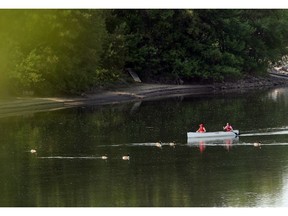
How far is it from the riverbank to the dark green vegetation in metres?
1.17

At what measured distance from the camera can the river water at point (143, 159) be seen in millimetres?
39375

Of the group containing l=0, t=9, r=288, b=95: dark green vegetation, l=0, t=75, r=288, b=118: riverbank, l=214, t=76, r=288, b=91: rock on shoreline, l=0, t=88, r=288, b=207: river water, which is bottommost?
l=0, t=88, r=288, b=207: river water

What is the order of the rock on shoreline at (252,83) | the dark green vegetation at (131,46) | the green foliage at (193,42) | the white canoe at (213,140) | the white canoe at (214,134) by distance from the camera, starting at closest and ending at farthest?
the white canoe at (213,140)
the white canoe at (214,134)
the dark green vegetation at (131,46)
the green foliage at (193,42)
the rock on shoreline at (252,83)

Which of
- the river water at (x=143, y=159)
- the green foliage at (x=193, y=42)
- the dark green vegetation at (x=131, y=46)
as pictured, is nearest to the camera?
the river water at (x=143, y=159)

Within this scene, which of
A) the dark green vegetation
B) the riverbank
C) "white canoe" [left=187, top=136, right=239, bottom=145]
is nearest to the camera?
"white canoe" [left=187, top=136, right=239, bottom=145]

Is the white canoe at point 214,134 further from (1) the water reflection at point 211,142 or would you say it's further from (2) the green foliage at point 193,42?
(2) the green foliage at point 193,42

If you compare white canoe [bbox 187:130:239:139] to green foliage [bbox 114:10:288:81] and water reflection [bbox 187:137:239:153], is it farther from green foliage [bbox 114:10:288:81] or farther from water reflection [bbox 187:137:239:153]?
green foliage [bbox 114:10:288:81]

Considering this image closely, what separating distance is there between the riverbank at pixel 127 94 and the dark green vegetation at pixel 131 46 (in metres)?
1.17

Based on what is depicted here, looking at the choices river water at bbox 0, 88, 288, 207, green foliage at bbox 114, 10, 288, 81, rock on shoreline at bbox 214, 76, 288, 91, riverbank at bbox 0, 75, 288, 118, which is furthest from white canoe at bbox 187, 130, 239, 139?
rock on shoreline at bbox 214, 76, 288, 91

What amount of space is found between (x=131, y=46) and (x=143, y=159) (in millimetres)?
42592

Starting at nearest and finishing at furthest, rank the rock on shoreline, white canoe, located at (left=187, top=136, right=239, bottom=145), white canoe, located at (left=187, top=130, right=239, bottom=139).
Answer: white canoe, located at (left=187, top=136, right=239, bottom=145) < white canoe, located at (left=187, top=130, right=239, bottom=139) < the rock on shoreline

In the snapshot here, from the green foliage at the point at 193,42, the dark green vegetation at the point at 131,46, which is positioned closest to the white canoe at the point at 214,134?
the dark green vegetation at the point at 131,46

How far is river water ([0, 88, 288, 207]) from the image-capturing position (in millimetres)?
39375
